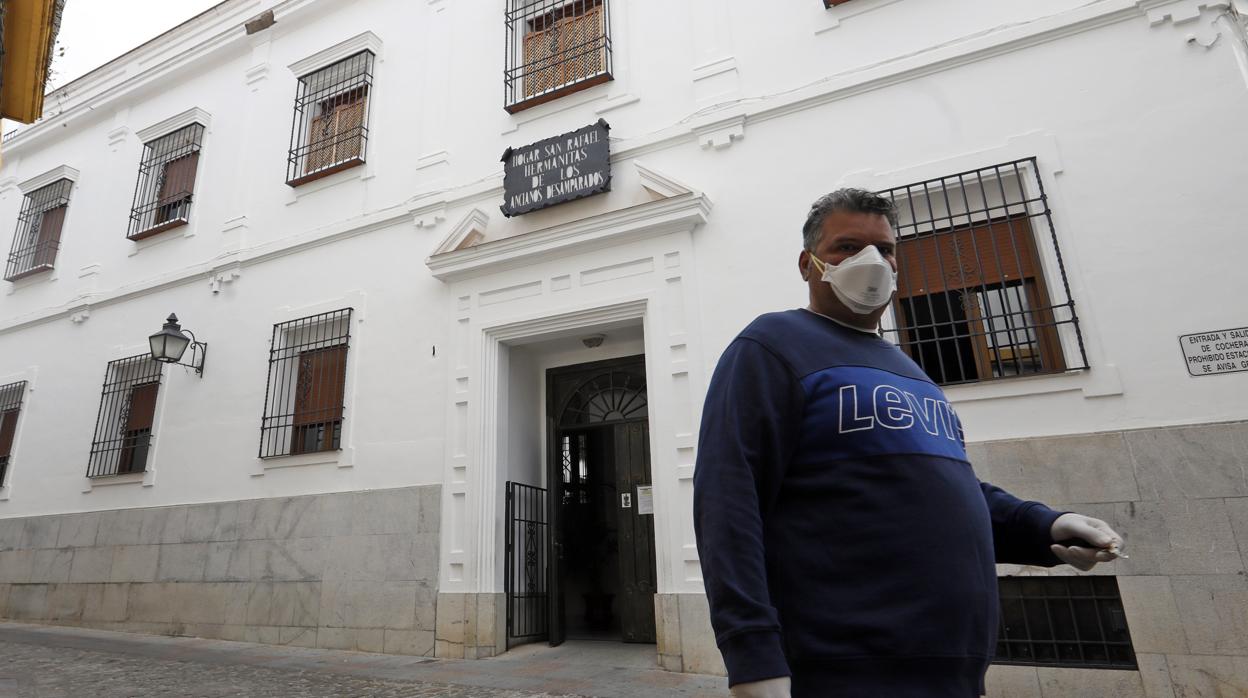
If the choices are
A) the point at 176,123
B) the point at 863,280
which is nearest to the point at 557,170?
the point at 863,280

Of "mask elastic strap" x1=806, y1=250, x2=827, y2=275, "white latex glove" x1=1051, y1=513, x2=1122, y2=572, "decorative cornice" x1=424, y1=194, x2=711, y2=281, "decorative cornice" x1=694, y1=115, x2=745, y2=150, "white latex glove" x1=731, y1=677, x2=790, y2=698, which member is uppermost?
"decorative cornice" x1=694, y1=115, x2=745, y2=150

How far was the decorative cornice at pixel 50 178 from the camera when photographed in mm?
10906

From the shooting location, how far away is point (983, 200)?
16.8 ft

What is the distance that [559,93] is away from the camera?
6.94 metres

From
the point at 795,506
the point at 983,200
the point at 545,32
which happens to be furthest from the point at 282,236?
the point at 795,506

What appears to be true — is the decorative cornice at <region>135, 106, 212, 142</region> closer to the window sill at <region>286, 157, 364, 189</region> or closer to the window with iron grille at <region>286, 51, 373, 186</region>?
the window with iron grille at <region>286, 51, 373, 186</region>

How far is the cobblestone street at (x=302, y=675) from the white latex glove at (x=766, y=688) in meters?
3.58

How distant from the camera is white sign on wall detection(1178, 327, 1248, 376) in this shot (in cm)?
421

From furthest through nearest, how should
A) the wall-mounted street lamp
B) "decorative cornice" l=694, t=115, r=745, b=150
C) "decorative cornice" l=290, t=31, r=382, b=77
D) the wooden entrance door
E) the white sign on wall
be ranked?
"decorative cornice" l=290, t=31, r=382, b=77
the wall-mounted street lamp
the wooden entrance door
"decorative cornice" l=694, t=115, r=745, b=150
the white sign on wall

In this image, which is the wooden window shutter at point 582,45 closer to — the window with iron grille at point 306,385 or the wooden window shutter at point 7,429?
the window with iron grille at point 306,385

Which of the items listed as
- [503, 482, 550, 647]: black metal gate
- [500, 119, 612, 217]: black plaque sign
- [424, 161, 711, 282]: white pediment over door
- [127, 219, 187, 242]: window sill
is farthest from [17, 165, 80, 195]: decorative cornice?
[503, 482, 550, 647]: black metal gate

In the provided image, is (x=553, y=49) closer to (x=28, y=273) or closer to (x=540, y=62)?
(x=540, y=62)

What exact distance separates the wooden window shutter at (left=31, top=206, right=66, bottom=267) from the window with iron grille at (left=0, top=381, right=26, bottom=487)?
1.96m

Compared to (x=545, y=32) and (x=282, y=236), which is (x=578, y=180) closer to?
(x=545, y=32)
